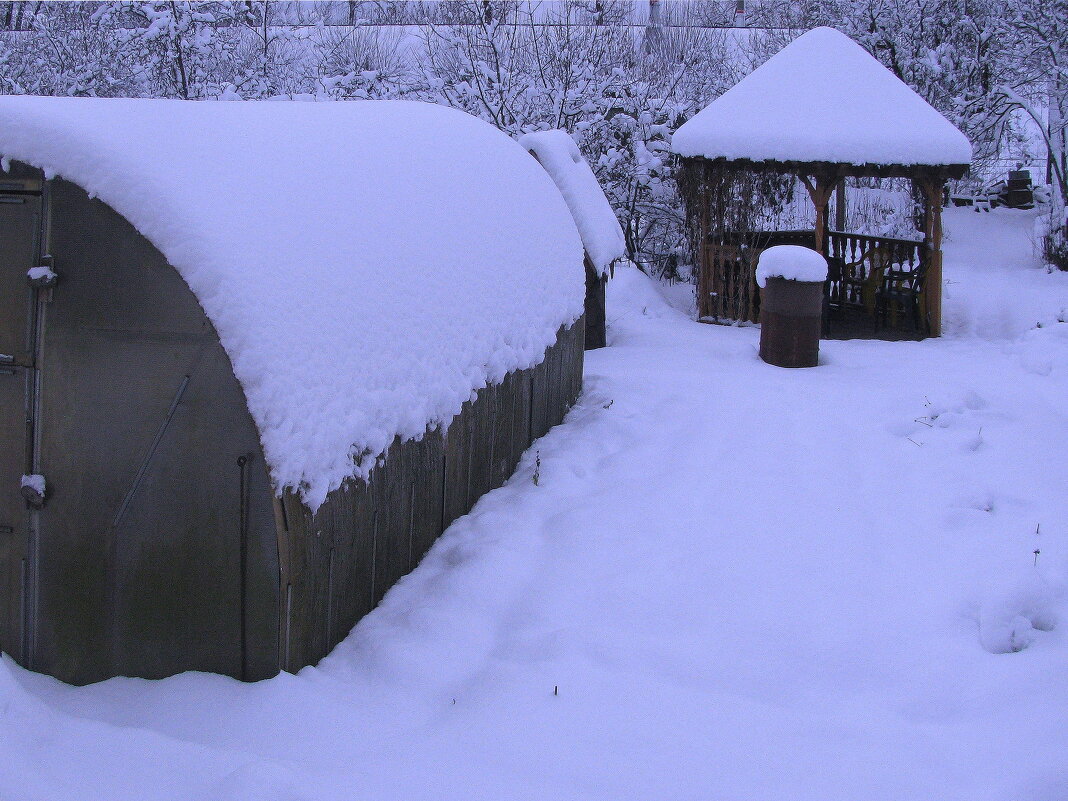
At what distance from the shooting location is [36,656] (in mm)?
3760

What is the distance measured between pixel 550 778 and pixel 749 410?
4.79 m

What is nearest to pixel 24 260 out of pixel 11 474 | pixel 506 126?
pixel 11 474

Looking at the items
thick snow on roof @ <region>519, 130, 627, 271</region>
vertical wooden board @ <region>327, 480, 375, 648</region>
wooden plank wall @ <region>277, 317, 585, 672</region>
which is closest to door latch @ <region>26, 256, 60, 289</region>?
wooden plank wall @ <region>277, 317, 585, 672</region>

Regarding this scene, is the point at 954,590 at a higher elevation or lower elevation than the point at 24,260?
lower

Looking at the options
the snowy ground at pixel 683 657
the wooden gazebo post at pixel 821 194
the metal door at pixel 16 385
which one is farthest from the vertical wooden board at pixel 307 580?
→ the wooden gazebo post at pixel 821 194

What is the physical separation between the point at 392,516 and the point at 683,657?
1.40m

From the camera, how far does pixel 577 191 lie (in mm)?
9688

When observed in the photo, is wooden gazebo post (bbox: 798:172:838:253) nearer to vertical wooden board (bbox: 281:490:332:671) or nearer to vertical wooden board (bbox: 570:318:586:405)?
vertical wooden board (bbox: 570:318:586:405)

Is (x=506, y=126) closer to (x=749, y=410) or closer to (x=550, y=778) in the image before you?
(x=749, y=410)

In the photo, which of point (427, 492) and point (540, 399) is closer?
point (427, 492)

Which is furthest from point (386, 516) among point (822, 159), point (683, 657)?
point (822, 159)

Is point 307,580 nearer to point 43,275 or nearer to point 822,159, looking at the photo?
point 43,275

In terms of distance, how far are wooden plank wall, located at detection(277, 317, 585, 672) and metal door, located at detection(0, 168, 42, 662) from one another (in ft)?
3.30

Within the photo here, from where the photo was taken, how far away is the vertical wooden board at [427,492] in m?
4.78
